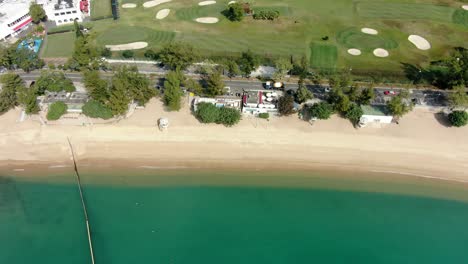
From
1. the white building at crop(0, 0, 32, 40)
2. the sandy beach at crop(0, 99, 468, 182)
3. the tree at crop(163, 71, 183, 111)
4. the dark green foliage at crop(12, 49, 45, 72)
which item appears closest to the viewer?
the sandy beach at crop(0, 99, 468, 182)

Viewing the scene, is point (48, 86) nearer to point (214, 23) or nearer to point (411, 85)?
point (214, 23)

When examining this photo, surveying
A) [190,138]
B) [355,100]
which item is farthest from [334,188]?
[190,138]

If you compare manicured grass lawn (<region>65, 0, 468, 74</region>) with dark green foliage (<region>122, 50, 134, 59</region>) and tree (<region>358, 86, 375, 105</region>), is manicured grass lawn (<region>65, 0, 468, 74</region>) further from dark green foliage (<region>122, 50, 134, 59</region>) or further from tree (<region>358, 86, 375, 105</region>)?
tree (<region>358, 86, 375, 105</region>)

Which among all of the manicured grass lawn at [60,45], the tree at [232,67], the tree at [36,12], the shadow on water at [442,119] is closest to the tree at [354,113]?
the shadow on water at [442,119]

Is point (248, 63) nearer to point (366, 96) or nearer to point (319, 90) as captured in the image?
point (319, 90)

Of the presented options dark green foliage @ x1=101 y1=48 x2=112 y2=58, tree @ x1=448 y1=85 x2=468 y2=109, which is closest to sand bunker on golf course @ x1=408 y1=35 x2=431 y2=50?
tree @ x1=448 y1=85 x2=468 y2=109

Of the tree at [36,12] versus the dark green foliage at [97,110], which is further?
the tree at [36,12]

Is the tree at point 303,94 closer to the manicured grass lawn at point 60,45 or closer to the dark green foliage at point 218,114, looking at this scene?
the dark green foliage at point 218,114
